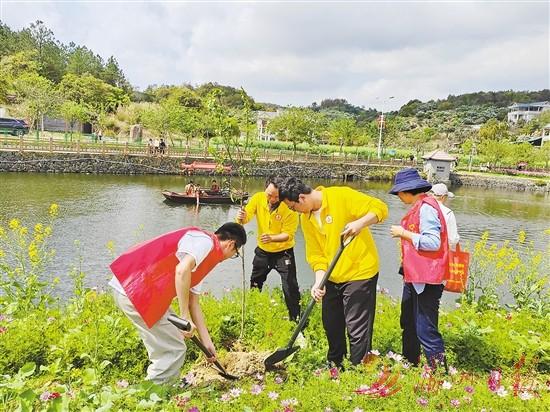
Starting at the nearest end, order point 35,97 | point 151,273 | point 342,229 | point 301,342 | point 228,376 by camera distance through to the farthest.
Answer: point 151,273 < point 342,229 < point 228,376 < point 301,342 < point 35,97

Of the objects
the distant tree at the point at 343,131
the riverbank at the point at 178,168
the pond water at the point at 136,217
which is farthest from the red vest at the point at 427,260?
the distant tree at the point at 343,131

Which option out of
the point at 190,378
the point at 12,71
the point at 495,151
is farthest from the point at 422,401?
the point at 495,151

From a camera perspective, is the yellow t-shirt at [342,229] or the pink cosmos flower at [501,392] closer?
the pink cosmos flower at [501,392]

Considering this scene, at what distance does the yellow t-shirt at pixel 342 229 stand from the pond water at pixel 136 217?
12.3ft

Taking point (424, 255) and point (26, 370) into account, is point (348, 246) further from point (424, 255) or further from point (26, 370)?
point (26, 370)

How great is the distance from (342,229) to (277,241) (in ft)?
5.24

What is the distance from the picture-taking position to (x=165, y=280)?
9.24 feet

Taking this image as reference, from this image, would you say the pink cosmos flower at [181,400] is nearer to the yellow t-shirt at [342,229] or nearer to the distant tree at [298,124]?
the yellow t-shirt at [342,229]

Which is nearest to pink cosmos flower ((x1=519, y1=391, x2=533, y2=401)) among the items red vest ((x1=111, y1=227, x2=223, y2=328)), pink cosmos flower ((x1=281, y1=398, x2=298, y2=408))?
pink cosmos flower ((x1=281, y1=398, x2=298, y2=408))

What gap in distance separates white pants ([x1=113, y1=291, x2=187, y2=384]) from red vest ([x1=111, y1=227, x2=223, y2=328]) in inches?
3.5

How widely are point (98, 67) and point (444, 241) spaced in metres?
64.5

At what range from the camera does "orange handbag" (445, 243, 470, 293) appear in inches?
145

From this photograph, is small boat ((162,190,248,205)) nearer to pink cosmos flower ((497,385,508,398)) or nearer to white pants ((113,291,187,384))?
white pants ((113,291,187,384))

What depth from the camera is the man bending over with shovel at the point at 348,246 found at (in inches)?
124
